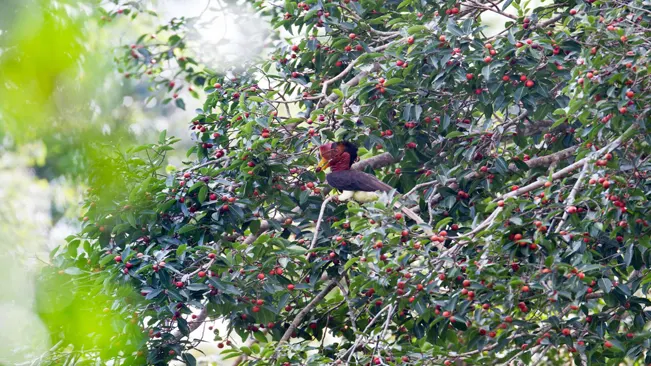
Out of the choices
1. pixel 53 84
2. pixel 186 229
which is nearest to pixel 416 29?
pixel 186 229

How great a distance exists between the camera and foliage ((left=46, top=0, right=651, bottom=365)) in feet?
10.3

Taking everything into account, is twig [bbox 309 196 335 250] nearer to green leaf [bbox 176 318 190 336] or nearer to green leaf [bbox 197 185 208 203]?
green leaf [bbox 197 185 208 203]

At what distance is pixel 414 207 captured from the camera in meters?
4.21

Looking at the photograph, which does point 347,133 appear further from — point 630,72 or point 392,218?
point 630,72

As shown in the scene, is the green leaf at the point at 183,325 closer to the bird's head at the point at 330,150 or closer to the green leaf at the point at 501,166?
the bird's head at the point at 330,150

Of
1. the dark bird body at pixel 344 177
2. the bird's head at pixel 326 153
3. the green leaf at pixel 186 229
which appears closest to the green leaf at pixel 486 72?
the dark bird body at pixel 344 177

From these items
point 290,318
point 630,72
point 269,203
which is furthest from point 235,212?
point 630,72

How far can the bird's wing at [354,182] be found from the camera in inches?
168

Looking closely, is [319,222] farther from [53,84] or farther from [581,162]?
[53,84]

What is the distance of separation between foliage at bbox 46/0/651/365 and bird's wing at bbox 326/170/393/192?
0.09 metres

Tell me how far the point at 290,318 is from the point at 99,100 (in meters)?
2.72

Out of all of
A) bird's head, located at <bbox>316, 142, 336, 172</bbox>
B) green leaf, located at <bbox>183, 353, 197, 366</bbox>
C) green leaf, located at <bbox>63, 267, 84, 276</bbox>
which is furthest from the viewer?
bird's head, located at <bbox>316, 142, 336, 172</bbox>

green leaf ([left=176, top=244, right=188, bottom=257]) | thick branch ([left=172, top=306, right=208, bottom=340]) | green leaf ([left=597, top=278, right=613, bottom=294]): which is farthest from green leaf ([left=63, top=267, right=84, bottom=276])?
green leaf ([left=597, top=278, right=613, bottom=294])

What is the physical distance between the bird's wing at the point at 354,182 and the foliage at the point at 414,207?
0.09 m
